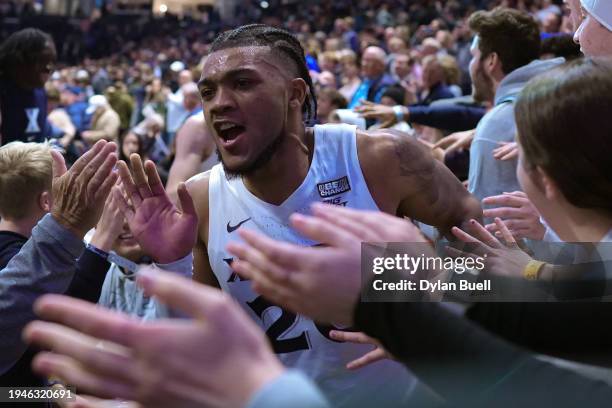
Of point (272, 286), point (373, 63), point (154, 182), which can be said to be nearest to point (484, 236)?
point (154, 182)

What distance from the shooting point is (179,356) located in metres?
1.02

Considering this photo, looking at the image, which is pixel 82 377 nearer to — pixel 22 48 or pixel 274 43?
pixel 274 43

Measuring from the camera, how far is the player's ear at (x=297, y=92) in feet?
9.79

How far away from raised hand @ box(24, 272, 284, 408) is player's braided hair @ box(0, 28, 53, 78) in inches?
188

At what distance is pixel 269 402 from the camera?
3.22ft

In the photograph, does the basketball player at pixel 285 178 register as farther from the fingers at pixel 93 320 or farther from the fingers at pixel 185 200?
the fingers at pixel 93 320

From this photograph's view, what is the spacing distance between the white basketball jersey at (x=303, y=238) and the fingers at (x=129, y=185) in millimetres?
458

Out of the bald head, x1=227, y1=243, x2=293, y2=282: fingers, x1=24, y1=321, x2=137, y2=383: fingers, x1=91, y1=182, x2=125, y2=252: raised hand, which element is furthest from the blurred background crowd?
x1=24, y1=321, x2=137, y2=383: fingers

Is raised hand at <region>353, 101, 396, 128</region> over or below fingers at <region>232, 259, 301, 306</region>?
below

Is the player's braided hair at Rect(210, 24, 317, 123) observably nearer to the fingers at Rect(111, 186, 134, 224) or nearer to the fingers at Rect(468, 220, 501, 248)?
the fingers at Rect(111, 186, 134, 224)

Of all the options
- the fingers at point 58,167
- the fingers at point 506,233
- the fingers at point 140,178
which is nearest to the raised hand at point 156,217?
the fingers at point 140,178

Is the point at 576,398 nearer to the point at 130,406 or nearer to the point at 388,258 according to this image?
the point at 388,258

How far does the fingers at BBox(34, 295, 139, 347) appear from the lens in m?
1.06

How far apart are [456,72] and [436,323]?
585 cm
